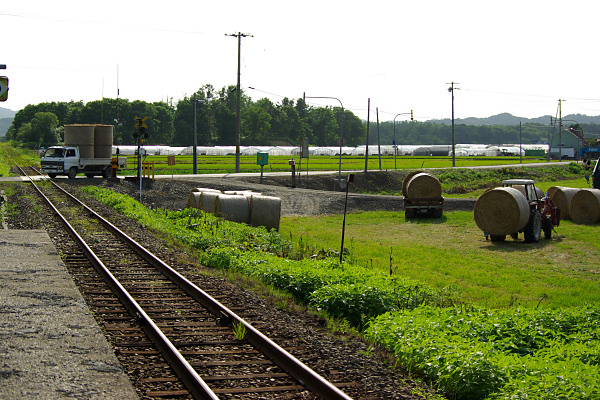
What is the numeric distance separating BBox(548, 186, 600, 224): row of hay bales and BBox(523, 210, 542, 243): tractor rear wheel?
20.7 feet

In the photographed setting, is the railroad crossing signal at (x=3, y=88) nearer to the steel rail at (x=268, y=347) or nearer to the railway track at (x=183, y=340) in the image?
the railway track at (x=183, y=340)

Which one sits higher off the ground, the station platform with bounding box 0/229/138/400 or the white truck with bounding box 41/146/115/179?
the white truck with bounding box 41/146/115/179

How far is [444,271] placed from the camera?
17.0 meters

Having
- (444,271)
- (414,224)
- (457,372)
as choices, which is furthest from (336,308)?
(414,224)

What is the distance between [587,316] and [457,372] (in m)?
4.24

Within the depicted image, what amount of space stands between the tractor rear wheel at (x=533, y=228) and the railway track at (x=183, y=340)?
14.7 meters

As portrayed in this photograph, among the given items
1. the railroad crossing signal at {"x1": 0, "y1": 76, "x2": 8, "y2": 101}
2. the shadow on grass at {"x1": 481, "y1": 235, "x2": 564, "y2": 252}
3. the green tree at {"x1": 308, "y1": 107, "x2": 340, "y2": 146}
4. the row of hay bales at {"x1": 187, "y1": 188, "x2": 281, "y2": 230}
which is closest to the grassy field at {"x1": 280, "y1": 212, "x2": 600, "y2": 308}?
the shadow on grass at {"x1": 481, "y1": 235, "x2": 564, "y2": 252}

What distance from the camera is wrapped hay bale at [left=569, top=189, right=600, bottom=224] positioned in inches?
1087

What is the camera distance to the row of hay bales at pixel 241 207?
24.4 m

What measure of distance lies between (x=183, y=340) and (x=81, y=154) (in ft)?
124

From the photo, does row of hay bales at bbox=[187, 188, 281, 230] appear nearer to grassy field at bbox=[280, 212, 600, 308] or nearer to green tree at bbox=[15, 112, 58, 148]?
grassy field at bbox=[280, 212, 600, 308]

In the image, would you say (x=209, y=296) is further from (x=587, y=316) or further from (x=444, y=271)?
(x=444, y=271)

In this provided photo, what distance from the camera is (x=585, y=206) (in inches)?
1101

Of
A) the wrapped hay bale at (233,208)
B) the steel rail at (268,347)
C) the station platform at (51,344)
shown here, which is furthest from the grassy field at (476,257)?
the station platform at (51,344)
